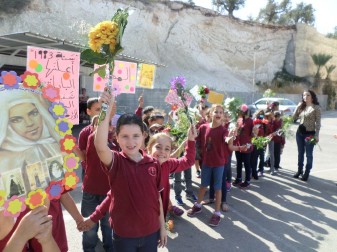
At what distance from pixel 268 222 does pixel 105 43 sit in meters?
3.86

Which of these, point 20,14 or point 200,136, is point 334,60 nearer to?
point 20,14

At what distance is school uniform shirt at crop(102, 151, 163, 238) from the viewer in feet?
7.63

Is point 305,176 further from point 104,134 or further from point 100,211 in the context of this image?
point 104,134

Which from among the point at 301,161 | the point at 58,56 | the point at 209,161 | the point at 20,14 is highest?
the point at 20,14

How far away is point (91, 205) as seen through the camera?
10.4 ft

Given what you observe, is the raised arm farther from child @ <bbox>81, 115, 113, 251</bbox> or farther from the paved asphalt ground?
the paved asphalt ground

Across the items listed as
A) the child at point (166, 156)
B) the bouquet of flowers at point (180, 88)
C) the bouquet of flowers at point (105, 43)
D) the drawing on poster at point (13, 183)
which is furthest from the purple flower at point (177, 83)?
the drawing on poster at point (13, 183)

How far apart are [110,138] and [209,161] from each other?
182 cm

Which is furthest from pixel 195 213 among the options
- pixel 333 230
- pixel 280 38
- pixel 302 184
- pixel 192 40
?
pixel 280 38

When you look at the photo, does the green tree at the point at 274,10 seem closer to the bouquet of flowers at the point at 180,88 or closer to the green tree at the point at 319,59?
the green tree at the point at 319,59

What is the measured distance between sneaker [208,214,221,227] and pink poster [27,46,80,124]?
2501mm

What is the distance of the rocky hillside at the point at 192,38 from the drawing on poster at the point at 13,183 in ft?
67.7

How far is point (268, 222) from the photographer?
469cm

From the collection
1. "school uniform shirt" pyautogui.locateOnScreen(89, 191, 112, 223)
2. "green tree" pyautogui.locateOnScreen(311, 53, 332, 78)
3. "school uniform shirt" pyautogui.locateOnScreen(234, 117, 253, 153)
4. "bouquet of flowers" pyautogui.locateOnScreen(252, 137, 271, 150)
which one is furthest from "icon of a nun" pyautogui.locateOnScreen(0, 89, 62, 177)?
"green tree" pyautogui.locateOnScreen(311, 53, 332, 78)
